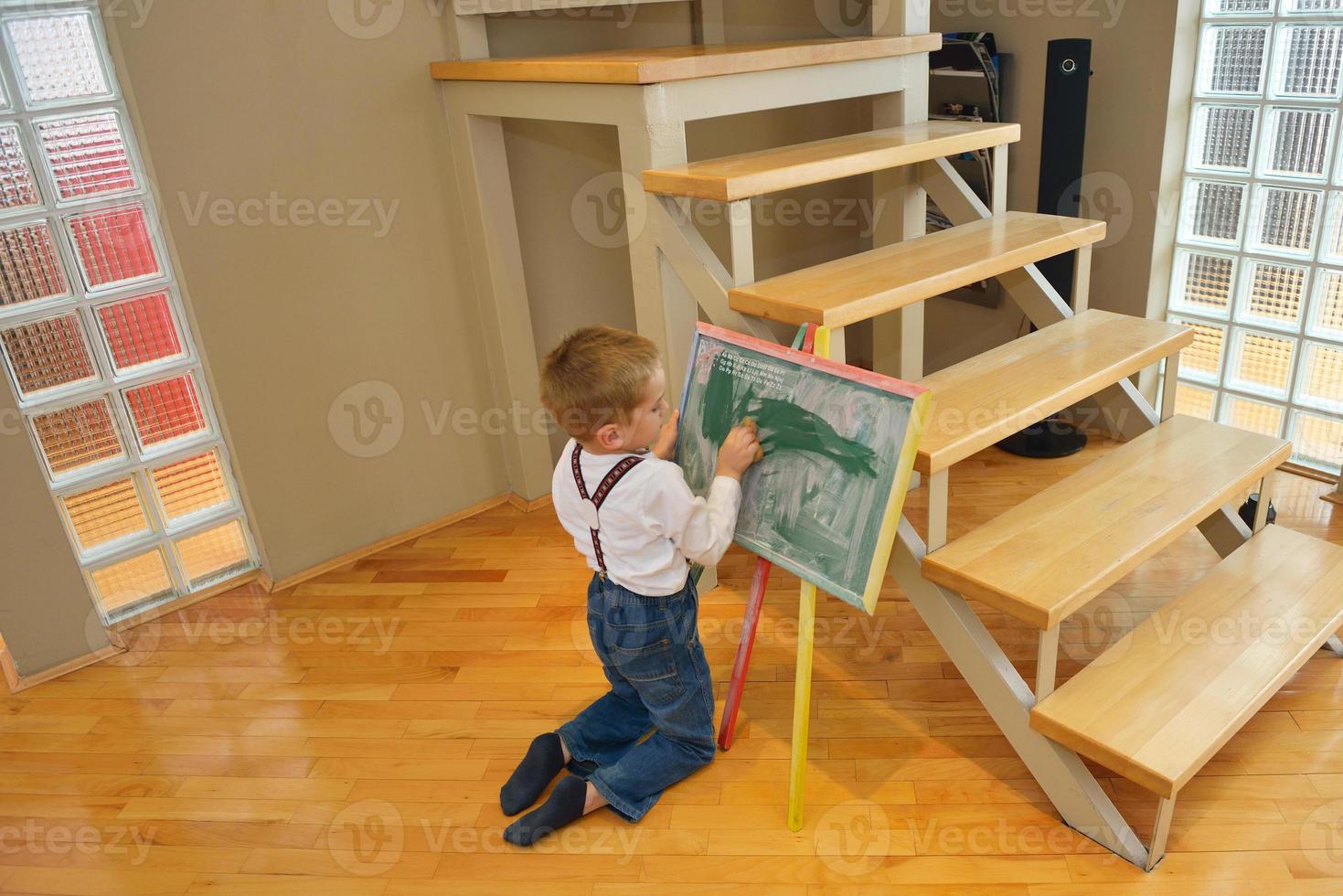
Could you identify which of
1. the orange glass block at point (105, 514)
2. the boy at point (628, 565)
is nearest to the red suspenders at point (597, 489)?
the boy at point (628, 565)

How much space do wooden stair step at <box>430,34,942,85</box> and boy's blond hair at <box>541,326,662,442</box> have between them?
0.67m

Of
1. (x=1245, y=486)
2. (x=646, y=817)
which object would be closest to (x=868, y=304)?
(x=1245, y=486)

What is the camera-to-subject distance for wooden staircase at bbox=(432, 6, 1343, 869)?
5.79 ft

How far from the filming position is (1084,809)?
5.84ft

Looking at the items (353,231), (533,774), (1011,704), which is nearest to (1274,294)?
(1011,704)

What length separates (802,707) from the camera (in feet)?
5.94

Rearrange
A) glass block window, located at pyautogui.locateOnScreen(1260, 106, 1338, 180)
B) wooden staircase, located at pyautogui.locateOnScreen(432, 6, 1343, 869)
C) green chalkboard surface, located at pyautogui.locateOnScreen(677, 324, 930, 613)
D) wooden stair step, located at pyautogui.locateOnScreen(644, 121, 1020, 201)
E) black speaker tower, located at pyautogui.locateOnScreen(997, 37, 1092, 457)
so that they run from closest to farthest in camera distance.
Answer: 1. green chalkboard surface, located at pyautogui.locateOnScreen(677, 324, 930, 613)
2. wooden staircase, located at pyautogui.locateOnScreen(432, 6, 1343, 869)
3. wooden stair step, located at pyautogui.locateOnScreen(644, 121, 1020, 201)
4. glass block window, located at pyautogui.locateOnScreen(1260, 106, 1338, 180)
5. black speaker tower, located at pyautogui.locateOnScreen(997, 37, 1092, 457)

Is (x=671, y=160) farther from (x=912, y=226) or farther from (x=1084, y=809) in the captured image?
(x=1084, y=809)

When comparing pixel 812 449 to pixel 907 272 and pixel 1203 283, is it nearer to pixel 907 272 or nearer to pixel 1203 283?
pixel 907 272

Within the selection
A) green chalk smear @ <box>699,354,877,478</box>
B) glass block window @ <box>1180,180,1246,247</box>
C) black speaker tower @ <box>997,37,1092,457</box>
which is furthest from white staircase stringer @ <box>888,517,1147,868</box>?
glass block window @ <box>1180,180,1246,247</box>

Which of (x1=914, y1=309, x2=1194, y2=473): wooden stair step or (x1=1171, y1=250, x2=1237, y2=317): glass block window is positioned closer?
(x1=914, y1=309, x2=1194, y2=473): wooden stair step

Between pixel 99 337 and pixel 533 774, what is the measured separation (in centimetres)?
162

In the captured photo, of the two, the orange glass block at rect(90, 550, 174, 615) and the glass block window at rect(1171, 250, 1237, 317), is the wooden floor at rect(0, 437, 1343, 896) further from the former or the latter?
the glass block window at rect(1171, 250, 1237, 317)

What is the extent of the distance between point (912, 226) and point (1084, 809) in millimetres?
1628
